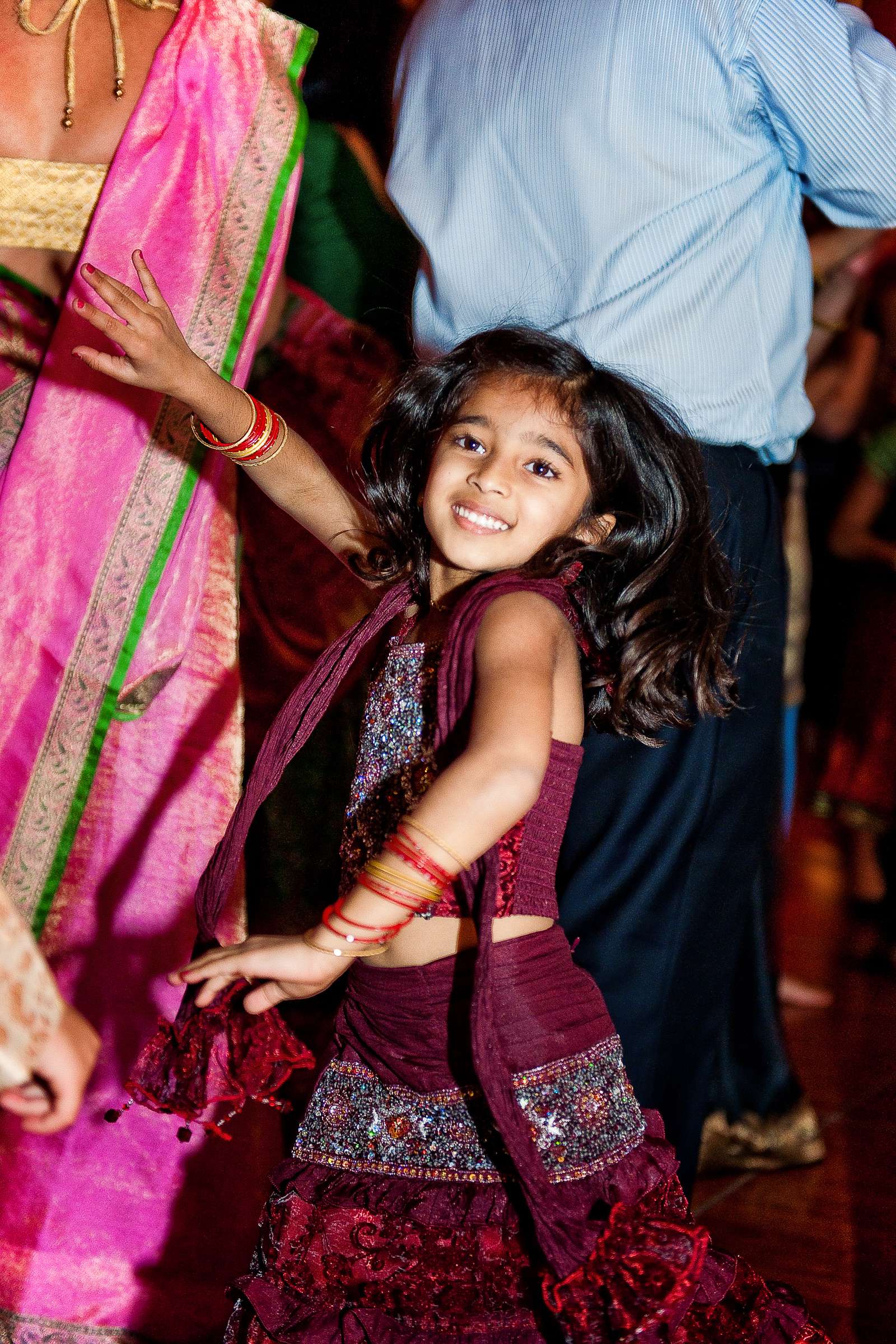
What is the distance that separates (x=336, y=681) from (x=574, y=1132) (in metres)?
0.52

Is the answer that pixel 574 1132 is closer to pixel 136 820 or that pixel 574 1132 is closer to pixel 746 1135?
pixel 136 820

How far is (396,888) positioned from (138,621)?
714 millimetres

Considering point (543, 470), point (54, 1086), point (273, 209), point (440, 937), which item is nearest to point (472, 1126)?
point (440, 937)

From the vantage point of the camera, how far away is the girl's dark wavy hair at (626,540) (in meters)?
1.36

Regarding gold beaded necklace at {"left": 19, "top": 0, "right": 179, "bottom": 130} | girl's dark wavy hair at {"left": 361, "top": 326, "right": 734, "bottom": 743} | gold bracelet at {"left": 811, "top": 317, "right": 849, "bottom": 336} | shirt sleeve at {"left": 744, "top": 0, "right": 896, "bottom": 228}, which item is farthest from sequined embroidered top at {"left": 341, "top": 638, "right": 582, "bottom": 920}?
gold bracelet at {"left": 811, "top": 317, "right": 849, "bottom": 336}

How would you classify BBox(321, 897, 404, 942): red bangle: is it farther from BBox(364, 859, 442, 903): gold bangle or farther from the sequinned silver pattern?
the sequinned silver pattern

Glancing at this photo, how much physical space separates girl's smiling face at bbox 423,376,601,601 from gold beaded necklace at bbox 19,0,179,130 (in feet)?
2.36

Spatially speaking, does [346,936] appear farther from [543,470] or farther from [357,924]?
[543,470]

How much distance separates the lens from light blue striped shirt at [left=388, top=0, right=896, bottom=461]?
147cm

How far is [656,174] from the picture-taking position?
1514 millimetres

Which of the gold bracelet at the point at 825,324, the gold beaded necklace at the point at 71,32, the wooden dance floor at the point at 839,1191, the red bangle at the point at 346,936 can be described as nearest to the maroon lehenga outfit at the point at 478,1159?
the red bangle at the point at 346,936

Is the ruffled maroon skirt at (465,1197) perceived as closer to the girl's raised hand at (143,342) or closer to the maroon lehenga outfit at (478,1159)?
the maroon lehenga outfit at (478,1159)

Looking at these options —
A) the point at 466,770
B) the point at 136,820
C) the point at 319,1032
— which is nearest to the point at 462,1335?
the point at 466,770

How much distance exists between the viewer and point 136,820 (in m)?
1.74
